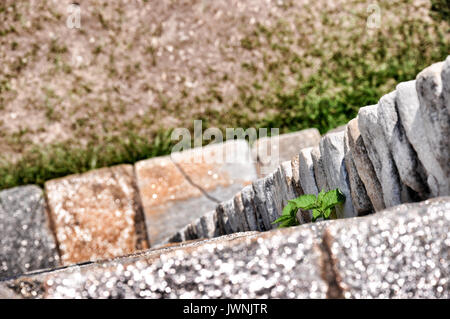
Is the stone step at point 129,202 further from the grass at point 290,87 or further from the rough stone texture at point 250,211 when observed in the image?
the rough stone texture at point 250,211

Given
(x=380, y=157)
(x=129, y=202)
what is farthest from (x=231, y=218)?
(x=129, y=202)

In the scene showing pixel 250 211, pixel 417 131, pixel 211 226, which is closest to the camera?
pixel 417 131

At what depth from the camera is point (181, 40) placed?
10.1 ft

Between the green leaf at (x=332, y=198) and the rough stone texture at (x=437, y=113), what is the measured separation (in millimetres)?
254

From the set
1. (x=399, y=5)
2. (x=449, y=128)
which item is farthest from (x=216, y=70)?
(x=449, y=128)

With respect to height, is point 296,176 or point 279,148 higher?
point 279,148

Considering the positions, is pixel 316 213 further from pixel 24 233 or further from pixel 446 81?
pixel 24 233

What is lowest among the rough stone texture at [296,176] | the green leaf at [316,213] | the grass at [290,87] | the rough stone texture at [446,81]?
the green leaf at [316,213]

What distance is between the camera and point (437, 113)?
673mm

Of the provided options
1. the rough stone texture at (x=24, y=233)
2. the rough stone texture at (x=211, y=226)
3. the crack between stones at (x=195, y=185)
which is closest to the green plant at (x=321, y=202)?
the rough stone texture at (x=211, y=226)

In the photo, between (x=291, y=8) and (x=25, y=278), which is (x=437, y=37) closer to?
(x=291, y=8)

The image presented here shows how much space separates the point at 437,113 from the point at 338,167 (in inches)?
12.2

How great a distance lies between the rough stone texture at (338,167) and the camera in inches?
37.9

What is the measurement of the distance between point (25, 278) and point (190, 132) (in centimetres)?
231
